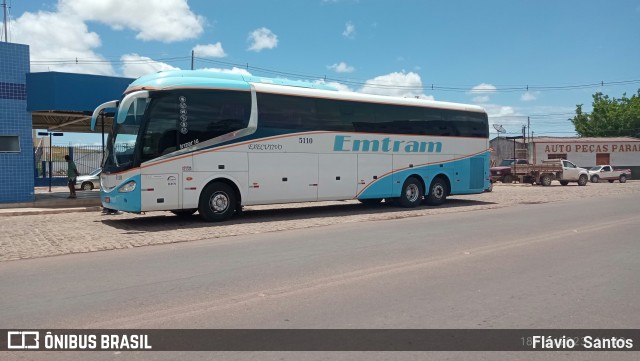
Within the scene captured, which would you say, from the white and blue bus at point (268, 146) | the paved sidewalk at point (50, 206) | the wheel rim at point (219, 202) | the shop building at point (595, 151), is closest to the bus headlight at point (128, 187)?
the white and blue bus at point (268, 146)

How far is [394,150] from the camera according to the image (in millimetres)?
18000

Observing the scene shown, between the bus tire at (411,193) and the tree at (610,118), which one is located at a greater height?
the tree at (610,118)

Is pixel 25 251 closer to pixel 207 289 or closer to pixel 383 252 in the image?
pixel 207 289

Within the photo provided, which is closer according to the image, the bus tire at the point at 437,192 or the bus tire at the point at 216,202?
the bus tire at the point at 216,202

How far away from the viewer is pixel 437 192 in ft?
64.3

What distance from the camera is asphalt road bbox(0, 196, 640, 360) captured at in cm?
539

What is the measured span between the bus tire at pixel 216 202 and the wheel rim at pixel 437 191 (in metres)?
8.48

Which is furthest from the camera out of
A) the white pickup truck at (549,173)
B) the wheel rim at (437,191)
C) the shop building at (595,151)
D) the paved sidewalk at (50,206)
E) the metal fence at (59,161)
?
the shop building at (595,151)

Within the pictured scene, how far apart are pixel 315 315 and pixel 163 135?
873cm

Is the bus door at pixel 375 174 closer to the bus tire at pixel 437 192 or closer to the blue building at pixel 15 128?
the bus tire at pixel 437 192

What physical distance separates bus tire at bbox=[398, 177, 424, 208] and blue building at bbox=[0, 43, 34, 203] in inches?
527

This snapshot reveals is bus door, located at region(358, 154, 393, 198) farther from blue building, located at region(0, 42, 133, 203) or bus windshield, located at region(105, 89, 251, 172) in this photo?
blue building, located at region(0, 42, 133, 203)

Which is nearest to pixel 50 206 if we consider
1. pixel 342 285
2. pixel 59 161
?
pixel 342 285

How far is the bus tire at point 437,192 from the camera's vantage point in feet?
63.5
